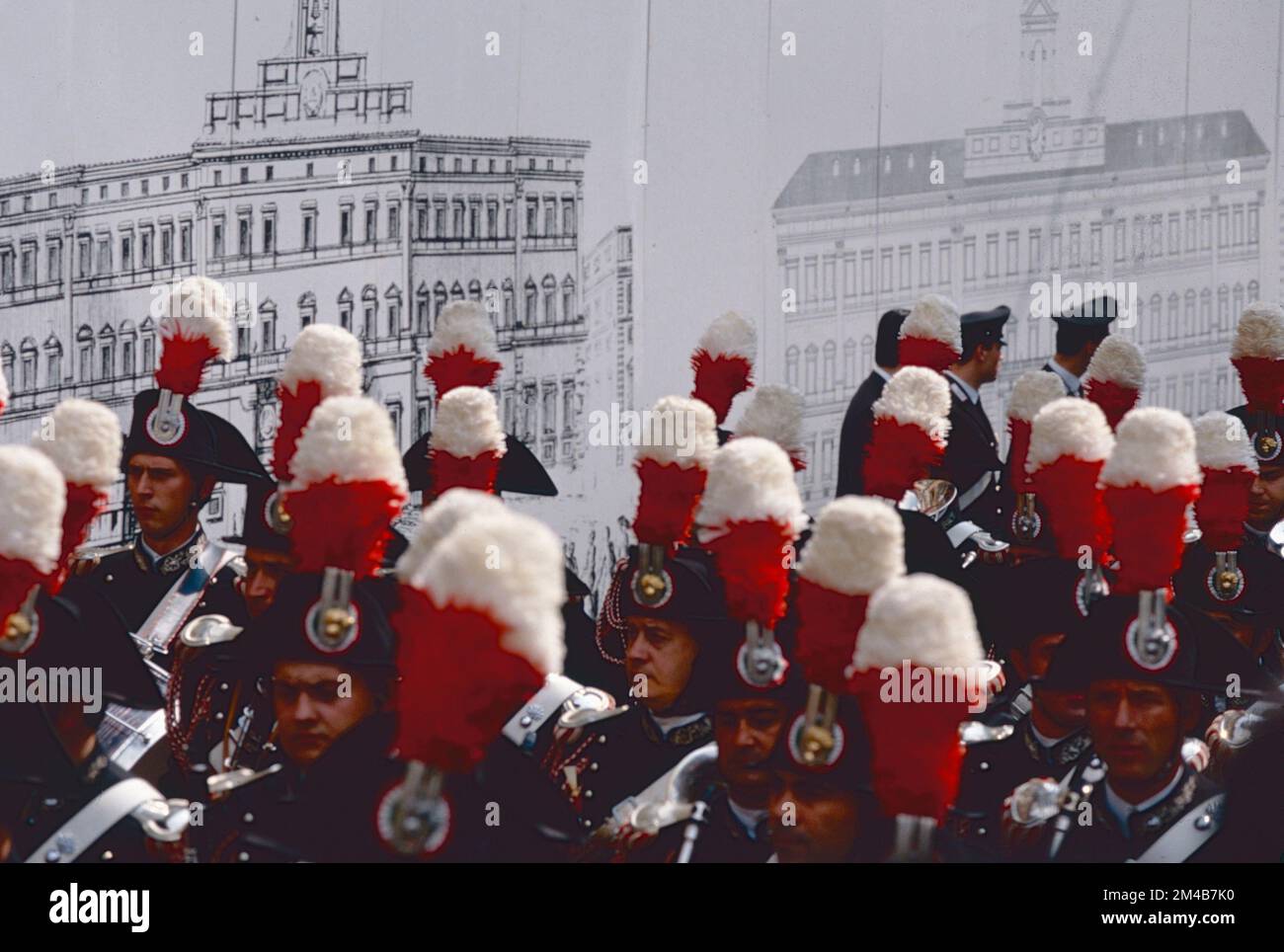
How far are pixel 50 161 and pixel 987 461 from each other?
3.86 meters

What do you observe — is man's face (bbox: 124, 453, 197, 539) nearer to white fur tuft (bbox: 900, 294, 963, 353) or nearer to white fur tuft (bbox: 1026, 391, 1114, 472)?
white fur tuft (bbox: 1026, 391, 1114, 472)

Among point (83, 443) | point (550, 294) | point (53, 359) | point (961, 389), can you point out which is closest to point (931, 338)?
point (961, 389)

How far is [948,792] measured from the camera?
13.0 ft

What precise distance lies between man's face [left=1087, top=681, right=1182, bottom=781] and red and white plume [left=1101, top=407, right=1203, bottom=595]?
0.24 metres

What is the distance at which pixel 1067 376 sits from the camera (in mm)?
8742

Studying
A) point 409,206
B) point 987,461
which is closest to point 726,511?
point 987,461

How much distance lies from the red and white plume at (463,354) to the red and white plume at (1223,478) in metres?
2.26

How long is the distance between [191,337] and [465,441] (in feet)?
4.05

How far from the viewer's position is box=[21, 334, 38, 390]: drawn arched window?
8500 mm

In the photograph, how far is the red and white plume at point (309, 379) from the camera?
19.4 ft

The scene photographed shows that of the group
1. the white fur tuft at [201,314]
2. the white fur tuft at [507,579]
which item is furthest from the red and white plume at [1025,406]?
the white fur tuft at [507,579]

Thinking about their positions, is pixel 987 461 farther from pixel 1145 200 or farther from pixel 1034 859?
pixel 1145 200

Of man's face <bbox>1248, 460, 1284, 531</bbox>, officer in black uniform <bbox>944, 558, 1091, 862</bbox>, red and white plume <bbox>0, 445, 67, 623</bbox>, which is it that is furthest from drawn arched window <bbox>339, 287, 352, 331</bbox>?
red and white plume <bbox>0, 445, 67, 623</bbox>

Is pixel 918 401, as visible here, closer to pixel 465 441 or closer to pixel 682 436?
pixel 682 436
